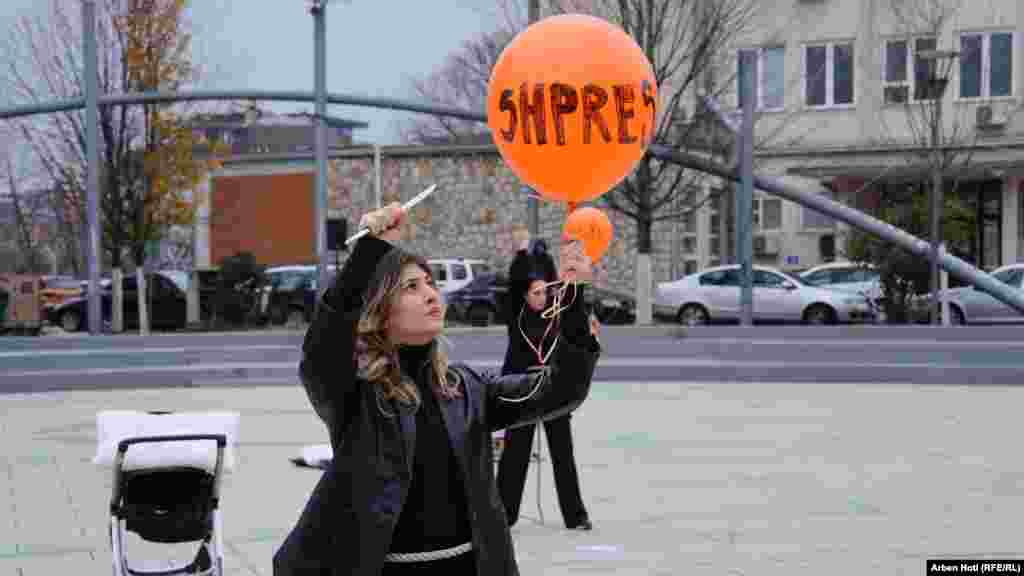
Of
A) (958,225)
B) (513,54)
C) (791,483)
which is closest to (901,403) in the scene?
(791,483)

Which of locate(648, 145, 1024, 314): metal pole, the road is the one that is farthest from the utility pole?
locate(648, 145, 1024, 314): metal pole

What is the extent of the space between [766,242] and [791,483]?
36623 mm

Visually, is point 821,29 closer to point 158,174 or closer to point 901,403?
point 158,174

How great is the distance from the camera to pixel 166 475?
6.16 metres

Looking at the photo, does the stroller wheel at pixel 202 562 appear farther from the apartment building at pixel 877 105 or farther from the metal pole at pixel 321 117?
the apartment building at pixel 877 105

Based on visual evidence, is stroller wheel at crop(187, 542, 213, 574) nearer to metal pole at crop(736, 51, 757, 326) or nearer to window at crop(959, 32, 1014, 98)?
metal pole at crop(736, 51, 757, 326)

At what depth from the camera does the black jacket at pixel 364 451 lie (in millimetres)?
3768

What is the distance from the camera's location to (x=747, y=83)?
24.1 m

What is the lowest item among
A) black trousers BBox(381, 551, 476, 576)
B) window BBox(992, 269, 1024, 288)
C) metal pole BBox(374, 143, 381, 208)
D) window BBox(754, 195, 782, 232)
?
black trousers BBox(381, 551, 476, 576)

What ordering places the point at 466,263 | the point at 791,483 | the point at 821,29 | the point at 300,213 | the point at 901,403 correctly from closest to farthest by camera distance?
the point at 791,483
the point at 901,403
the point at 466,263
the point at 821,29
the point at 300,213

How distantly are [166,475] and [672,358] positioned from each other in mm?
16321

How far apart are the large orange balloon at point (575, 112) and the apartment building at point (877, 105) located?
103ft

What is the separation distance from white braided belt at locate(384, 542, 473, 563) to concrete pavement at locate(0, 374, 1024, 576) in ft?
13.8

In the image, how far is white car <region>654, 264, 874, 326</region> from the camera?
30.7 metres
